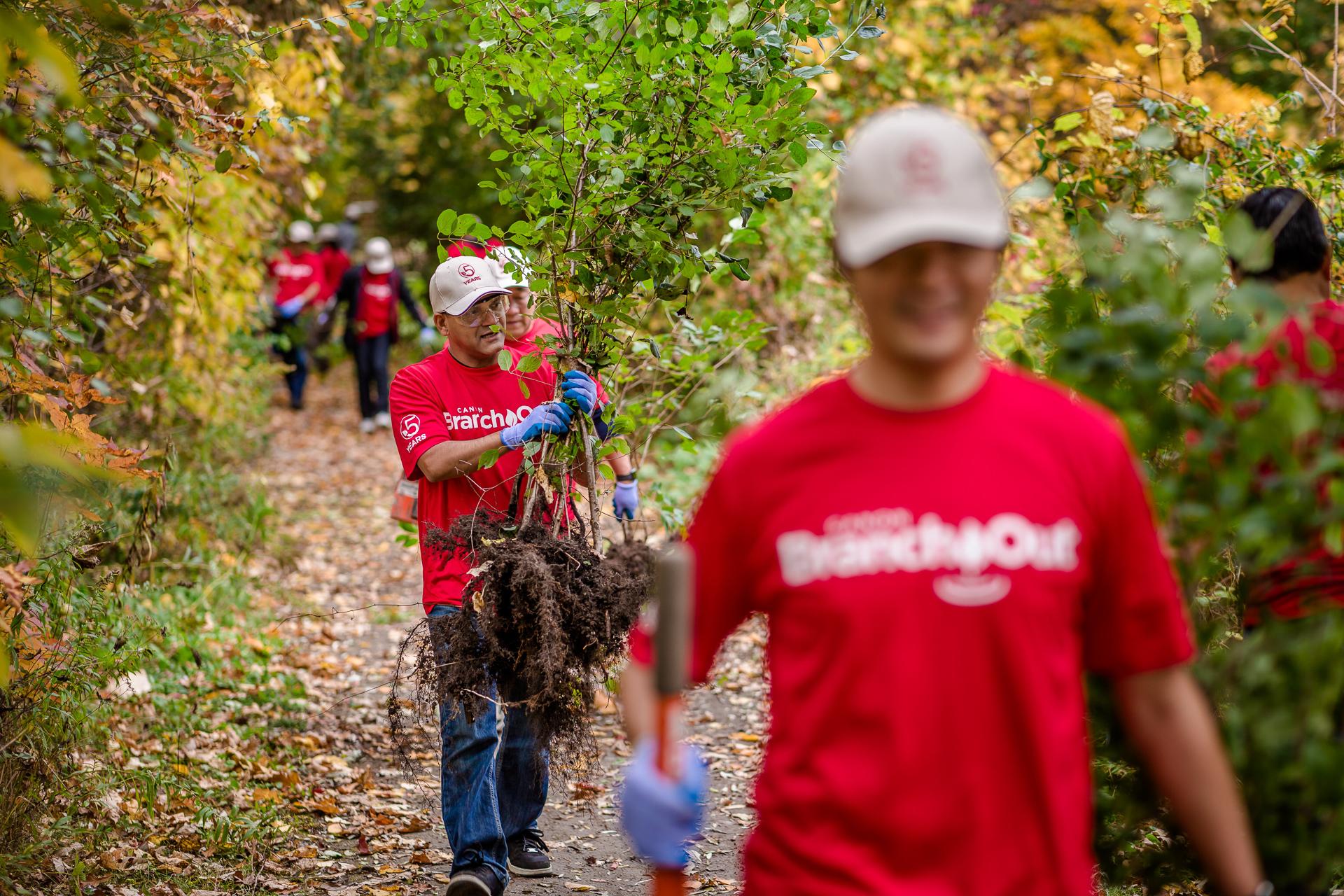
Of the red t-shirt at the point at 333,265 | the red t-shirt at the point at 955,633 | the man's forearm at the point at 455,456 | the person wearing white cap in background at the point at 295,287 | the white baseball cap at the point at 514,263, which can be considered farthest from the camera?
the red t-shirt at the point at 333,265

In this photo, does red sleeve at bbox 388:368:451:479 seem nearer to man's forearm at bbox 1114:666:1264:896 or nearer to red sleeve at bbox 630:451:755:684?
red sleeve at bbox 630:451:755:684

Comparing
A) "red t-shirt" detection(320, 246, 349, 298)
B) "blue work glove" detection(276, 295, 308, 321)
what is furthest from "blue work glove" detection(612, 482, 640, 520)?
"red t-shirt" detection(320, 246, 349, 298)

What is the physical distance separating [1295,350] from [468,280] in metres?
2.74

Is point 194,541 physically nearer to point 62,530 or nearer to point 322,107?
point 322,107

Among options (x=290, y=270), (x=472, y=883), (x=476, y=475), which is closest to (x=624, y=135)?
(x=476, y=475)

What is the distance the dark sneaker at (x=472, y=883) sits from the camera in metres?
4.01

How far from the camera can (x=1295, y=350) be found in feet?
8.14

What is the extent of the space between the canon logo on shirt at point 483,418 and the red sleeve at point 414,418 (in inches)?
1.5

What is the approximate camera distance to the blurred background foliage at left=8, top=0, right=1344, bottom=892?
2.02m

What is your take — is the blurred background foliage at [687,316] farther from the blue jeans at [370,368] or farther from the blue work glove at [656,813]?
the blue jeans at [370,368]

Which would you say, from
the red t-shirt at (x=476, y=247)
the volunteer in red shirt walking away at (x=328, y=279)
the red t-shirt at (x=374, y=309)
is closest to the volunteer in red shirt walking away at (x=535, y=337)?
the red t-shirt at (x=476, y=247)

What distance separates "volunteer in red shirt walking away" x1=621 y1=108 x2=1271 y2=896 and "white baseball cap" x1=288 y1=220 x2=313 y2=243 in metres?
14.0

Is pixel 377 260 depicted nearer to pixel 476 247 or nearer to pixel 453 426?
pixel 476 247

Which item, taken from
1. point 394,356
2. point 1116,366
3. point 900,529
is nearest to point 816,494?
point 900,529
